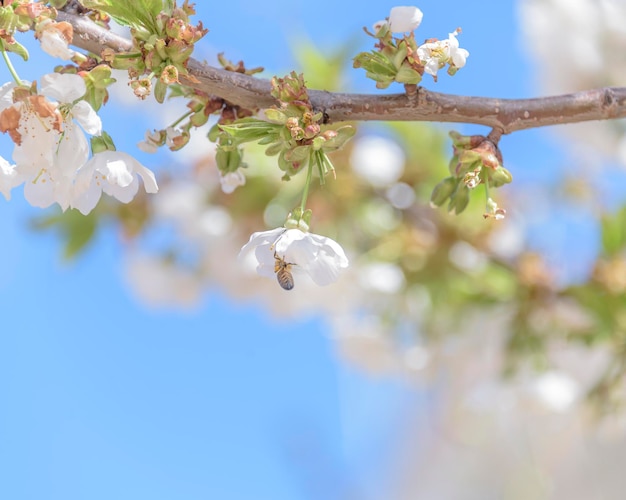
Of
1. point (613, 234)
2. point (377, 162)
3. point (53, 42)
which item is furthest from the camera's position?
point (377, 162)

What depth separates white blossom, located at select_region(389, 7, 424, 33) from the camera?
0.48 metres

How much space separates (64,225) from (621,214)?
0.90 m

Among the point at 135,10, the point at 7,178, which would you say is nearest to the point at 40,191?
the point at 7,178

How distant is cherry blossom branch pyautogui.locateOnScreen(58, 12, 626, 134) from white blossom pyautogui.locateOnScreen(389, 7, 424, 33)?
0.13ft

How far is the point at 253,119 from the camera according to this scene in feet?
1.65

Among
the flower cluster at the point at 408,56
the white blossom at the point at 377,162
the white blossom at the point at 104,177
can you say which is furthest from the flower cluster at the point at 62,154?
the white blossom at the point at 377,162

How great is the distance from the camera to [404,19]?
0.49m

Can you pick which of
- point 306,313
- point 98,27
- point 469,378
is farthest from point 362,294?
point 98,27

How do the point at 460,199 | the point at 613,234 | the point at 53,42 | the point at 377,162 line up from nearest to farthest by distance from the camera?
the point at 53,42 < the point at 460,199 < the point at 613,234 < the point at 377,162

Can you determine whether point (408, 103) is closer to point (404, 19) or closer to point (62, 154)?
point (404, 19)

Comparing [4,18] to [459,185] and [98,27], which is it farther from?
[459,185]

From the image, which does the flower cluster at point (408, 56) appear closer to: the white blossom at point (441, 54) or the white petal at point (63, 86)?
the white blossom at point (441, 54)

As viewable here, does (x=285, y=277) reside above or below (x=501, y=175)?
below

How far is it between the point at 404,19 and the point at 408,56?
0.02 meters
